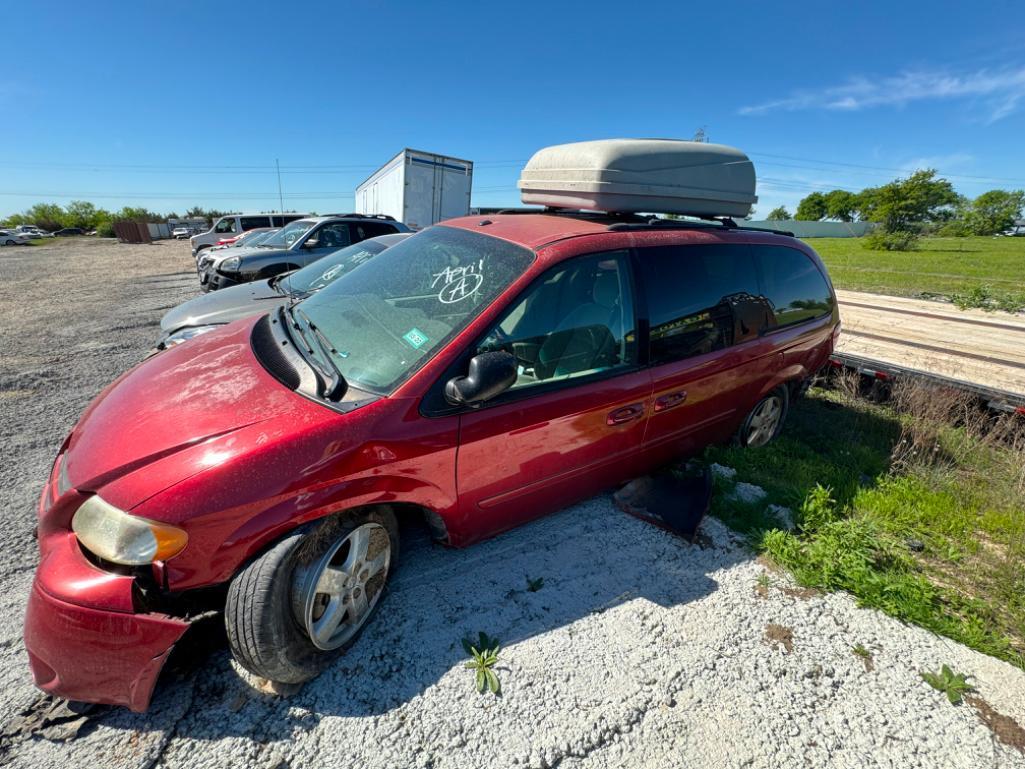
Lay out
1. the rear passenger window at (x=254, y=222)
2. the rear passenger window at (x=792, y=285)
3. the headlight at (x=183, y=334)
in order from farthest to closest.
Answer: the rear passenger window at (x=254, y=222)
the headlight at (x=183, y=334)
the rear passenger window at (x=792, y=285)

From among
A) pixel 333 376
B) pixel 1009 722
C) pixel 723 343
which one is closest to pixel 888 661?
pixel 1009 722

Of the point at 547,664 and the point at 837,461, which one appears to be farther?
the point at 837,461

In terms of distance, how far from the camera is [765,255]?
327 cm

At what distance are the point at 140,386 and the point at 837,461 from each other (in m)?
4.54

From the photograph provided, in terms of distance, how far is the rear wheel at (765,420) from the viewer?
3.54m

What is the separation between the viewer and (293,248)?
854 centimetres

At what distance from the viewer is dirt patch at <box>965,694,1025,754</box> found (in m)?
1.73

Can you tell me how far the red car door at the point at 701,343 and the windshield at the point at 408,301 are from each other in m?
0.90

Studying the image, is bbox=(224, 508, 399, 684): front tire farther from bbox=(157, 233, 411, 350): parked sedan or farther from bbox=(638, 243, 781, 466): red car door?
bbox=(157, 233, 411, 350): parked sedan

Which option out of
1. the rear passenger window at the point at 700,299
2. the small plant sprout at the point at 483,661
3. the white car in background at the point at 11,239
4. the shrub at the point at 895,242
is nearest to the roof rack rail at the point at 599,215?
the rear passenger window at the point at 700,299

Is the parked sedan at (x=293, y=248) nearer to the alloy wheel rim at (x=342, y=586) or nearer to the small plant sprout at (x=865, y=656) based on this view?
the alloy wheel rim at (x=342, y=586)

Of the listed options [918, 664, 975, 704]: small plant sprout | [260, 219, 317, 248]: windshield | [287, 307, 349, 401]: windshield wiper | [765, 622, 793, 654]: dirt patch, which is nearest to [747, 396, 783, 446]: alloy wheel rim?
[765, 622, 793, 654]: dirt patch

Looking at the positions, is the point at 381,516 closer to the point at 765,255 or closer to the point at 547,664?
the point at 547,664

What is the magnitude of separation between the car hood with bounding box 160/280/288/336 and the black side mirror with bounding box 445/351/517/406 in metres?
3.21
